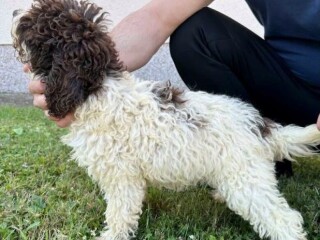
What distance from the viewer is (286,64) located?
138 inches

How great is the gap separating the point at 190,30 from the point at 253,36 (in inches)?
15.6

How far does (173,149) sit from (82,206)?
818mm

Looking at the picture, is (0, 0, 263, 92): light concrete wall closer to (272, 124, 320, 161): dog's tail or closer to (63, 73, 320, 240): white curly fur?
(272, 124, 320, 161): dog's tail

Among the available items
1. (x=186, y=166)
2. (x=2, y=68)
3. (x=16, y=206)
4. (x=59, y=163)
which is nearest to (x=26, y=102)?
(x=2, y=68)

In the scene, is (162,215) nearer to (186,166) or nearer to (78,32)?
(186,166)

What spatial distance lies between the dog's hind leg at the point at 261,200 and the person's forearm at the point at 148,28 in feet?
3.12

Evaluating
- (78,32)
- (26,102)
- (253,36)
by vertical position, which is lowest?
(26,102)

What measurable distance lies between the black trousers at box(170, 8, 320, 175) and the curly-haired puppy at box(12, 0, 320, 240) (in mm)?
508

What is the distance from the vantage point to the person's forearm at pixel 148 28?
11.1 feet

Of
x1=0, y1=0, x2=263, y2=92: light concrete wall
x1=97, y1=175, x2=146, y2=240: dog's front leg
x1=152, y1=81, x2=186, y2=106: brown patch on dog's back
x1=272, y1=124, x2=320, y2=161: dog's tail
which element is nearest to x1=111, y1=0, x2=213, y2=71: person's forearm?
x1=152, y1=81, x2=186, y2=106: brown patch on dog's back

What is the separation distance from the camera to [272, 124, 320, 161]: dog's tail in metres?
2.96

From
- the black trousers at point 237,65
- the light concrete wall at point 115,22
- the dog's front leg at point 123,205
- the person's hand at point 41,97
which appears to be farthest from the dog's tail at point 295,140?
the light concrete wall at point 115,22

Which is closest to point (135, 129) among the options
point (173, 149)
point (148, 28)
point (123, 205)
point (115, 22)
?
point (173, 149)

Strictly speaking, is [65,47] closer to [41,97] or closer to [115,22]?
[41,97]
